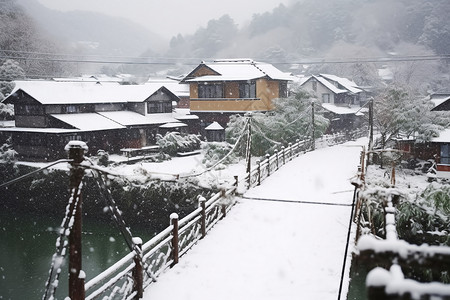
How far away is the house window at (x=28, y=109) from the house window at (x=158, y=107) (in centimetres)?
910

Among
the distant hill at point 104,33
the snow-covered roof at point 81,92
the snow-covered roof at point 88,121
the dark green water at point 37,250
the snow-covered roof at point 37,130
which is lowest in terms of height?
the dark green water at point 37,250

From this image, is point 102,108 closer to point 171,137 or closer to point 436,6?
point 171,137

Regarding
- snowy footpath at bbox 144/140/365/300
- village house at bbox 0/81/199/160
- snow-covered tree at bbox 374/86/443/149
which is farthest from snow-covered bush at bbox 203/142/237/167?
snow-covered tree at bbox 374/86/443/149

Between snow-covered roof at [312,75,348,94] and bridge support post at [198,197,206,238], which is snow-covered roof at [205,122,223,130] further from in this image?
bridge support post at [198,197,206,238]

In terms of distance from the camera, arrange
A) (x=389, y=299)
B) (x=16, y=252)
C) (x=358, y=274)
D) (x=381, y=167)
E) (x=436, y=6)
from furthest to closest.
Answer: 1. (x=436, y=6)
2. (x=381, y=167)
3. (x=16, y=252)
4. (x=358, y=274)
5. (x=389, y=299)

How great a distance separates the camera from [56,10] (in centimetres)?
11400

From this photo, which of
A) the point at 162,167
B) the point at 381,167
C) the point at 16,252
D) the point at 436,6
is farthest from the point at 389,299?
the point at 436,6

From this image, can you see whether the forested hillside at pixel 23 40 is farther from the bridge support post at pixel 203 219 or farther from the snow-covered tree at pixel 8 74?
the bridge support post at pixel 203 219

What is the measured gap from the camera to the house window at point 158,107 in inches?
1393

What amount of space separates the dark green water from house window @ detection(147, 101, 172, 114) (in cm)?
1438

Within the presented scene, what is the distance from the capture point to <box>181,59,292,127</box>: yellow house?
114ft

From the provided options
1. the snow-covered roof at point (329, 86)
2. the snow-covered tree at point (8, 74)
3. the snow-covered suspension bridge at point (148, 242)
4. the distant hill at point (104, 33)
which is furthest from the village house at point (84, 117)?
the distant hill at point (104, 33)

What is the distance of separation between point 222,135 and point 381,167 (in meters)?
13.2

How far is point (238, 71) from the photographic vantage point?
36.2 meters
